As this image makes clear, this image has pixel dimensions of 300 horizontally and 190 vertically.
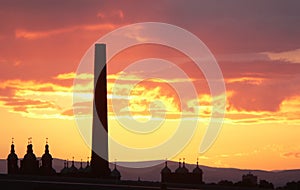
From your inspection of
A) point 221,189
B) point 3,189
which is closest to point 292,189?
point 221,189

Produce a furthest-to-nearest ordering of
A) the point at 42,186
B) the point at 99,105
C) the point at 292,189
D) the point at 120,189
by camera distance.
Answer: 1. the point at 99,105
2. the point at 292,189
3. the point at 42,186
4. the point at 120,189

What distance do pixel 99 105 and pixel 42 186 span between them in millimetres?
37241

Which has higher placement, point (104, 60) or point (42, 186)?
point (104, 60)

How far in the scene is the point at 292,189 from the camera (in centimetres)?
14500

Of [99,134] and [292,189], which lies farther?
[99,134]

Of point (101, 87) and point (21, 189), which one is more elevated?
point (101, 87)

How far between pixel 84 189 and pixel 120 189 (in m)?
5.25

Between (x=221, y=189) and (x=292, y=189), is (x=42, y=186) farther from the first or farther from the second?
(x=292, y=189)

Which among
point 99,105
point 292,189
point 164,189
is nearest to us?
point 164,189

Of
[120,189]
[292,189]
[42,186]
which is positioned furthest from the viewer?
[292,189]

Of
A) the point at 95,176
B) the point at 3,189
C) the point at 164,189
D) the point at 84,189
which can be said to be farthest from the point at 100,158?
the point at 164,189

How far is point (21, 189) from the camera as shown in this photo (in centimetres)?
13262

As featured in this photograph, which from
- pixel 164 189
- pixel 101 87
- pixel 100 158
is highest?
pixel 101 87

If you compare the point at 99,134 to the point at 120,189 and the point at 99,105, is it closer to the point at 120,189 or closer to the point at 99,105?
the point at 99,105
